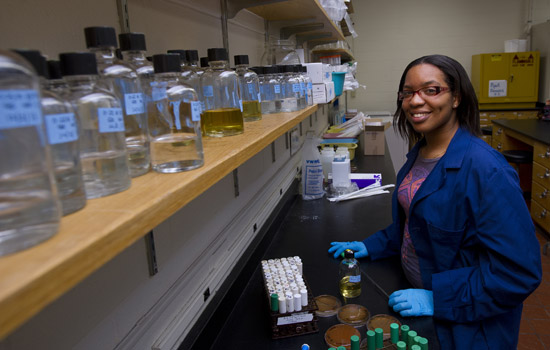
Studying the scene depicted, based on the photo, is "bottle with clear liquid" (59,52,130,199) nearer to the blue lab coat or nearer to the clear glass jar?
the blue lab coat

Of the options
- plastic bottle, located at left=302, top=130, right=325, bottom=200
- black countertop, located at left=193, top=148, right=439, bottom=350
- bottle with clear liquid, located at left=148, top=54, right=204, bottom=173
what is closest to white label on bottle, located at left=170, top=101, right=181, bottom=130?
bottle with clear liquid, located at left=148, top=54, right=204, bottom=173

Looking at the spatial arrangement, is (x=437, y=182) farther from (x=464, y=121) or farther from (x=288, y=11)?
(x=288, y=11)

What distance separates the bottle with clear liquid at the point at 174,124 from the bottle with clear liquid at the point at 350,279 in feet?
3.09

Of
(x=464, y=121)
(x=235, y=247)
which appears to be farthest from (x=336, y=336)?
(x=464, y=121)

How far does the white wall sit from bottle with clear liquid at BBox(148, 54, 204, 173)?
6.72 meters

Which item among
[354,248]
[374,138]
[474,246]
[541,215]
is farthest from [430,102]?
[541,215]

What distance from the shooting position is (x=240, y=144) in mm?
932

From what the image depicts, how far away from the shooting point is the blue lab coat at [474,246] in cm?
129

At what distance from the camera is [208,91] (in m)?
1.10

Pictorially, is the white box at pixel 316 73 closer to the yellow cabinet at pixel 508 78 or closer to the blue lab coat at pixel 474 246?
the blue lab coat at pixel 474 246

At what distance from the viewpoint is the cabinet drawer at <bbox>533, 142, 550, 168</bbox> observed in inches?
148

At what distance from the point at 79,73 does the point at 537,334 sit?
10.7 feet

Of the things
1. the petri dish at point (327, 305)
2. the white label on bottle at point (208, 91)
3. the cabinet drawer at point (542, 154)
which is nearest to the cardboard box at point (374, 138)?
the cabinet drawer at point (542, 154)

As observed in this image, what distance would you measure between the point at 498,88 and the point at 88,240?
7.25 meters
